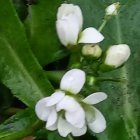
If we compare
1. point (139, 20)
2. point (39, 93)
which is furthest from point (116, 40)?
point (39, 93)

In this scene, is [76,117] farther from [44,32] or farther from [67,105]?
[44,32]

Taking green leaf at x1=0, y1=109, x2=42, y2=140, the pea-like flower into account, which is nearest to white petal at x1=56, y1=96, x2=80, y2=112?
the pea-like flower

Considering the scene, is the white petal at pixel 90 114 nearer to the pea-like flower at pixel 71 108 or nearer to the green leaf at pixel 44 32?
the pea-like flower at pixel 71 108

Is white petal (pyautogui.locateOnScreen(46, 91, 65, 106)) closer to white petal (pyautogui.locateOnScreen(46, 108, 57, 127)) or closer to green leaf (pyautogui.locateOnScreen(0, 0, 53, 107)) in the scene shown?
white petal (pyautogui.locateOnScreen(46, 108, 57, 127))

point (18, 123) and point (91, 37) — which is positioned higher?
point (91, 37)

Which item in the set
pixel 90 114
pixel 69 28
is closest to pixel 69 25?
pixel 69 28

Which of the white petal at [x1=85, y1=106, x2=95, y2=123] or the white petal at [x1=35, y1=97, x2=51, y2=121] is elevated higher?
the white petal at [x1=35, y1=97, x2=51, y2=121]
